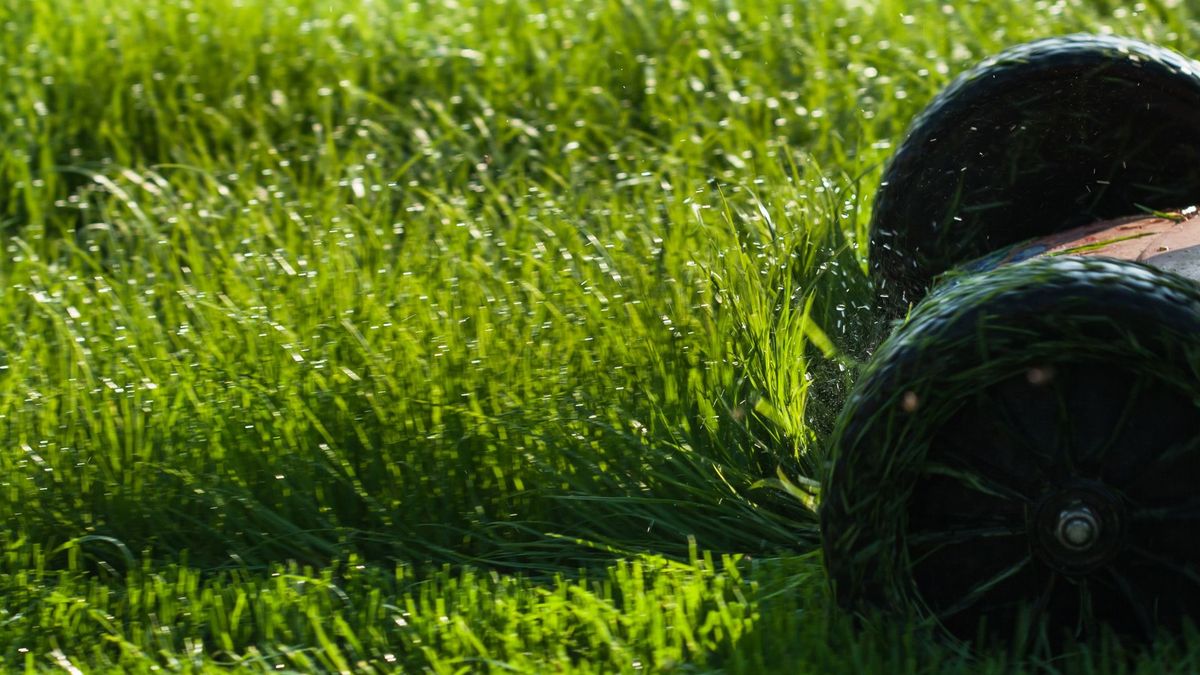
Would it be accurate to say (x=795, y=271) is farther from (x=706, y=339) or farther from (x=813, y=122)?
(x=813, y=122)

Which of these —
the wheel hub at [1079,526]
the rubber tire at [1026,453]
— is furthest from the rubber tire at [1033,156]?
the wheel hub at [1079,526]

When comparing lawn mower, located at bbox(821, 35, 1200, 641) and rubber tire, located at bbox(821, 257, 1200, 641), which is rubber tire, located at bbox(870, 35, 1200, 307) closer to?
lawn mower, located at bbox(821, 35, 1200, 641)

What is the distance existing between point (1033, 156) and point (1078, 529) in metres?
1.31

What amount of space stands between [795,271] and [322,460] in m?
1.25

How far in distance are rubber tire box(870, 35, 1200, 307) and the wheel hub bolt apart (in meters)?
1.16

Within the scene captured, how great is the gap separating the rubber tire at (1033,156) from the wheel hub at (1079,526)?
112cm

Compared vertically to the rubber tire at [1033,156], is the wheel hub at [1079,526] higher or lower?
lower

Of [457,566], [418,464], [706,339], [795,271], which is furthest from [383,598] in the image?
[795,271]

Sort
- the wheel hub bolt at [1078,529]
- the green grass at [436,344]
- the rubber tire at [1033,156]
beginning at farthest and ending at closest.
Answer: the rubber tire at [1033,156] → the green grass at [436,344] → the wheel hub bolt at [1078,529]

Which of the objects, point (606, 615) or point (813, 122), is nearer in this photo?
point (606, 615)

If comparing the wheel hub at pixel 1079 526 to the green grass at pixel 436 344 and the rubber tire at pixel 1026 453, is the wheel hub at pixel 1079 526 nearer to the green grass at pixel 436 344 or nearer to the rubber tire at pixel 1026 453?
the rubber tire at pixel 1026 453

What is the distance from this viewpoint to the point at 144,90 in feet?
18.0

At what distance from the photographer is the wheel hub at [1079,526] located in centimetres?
245

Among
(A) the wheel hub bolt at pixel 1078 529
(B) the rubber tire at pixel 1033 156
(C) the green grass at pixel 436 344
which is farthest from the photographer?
(B) the rubber tire at pixel 1033 156
